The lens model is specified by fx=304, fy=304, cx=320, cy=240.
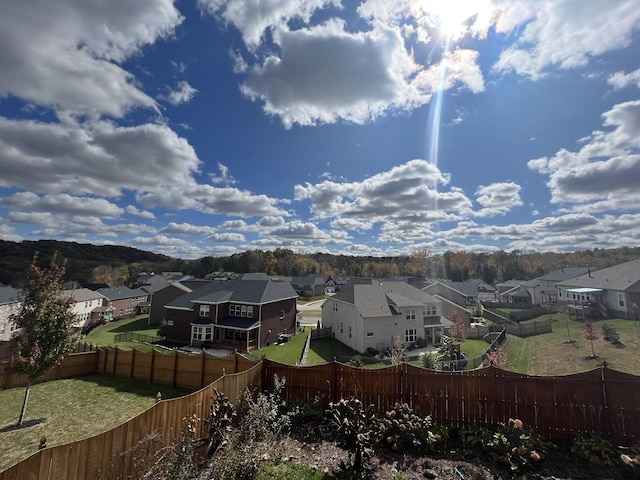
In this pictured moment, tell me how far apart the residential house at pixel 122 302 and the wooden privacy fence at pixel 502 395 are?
58.2 meters

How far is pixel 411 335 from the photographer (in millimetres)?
31625

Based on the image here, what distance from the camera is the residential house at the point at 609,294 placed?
123ft

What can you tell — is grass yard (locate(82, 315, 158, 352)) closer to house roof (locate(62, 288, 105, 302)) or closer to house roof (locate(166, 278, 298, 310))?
house roof (locate(166, 278, 298, 310))

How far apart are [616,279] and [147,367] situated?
55.8 m

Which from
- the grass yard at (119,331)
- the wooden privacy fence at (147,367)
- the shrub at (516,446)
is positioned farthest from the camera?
the grass yard at (119,331)

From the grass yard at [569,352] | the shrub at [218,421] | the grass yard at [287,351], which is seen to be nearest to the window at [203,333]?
the grass yard at [287,351]

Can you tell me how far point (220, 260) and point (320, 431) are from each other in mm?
128191

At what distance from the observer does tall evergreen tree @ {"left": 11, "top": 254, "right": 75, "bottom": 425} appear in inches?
509

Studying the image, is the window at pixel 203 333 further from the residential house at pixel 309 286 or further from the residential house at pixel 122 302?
the residential house at pixel 309 286

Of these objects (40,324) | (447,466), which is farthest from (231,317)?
(447,466)

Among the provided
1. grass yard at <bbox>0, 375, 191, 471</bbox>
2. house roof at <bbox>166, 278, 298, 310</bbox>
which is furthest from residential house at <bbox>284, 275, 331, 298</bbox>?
grass yard at <bbox>0, 375, 191, 471</bbox>

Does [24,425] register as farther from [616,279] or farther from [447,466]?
[616,279]

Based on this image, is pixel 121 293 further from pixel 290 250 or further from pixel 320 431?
pixel 290 250

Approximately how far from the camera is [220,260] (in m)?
130
